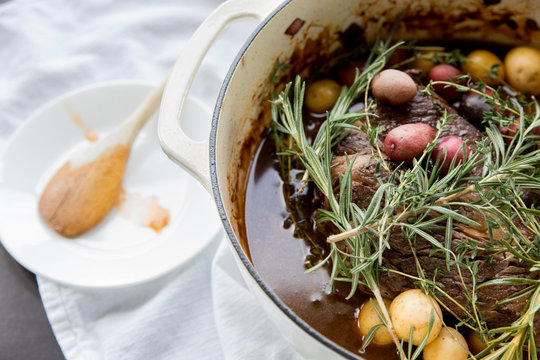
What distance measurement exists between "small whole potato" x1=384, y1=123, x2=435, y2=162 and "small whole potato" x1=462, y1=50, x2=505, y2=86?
0.31 metres

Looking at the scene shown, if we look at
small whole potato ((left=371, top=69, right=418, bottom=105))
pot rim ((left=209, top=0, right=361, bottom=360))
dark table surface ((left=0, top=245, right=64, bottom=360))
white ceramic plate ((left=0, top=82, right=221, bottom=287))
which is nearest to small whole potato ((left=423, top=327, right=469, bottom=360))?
pot rim ((left=209, top=0, right=361, bottom=360))

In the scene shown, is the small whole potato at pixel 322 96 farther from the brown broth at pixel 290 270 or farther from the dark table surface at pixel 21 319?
the dark table surface at pixel 21 319

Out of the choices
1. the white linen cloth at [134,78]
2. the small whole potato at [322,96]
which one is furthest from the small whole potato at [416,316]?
the small whole potato at [322,96]

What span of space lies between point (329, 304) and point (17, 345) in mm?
731

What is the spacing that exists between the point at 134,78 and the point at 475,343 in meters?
1.11

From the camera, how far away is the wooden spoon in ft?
4.31

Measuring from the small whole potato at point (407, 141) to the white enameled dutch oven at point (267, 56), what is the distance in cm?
30

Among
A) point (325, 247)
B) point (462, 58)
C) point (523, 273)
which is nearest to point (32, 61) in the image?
point (325, 247)

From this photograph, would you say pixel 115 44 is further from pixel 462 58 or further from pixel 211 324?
pixel 462 58

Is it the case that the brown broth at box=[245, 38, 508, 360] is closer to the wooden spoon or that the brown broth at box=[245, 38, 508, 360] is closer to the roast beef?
the roast beef

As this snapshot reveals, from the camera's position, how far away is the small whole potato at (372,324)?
942mm

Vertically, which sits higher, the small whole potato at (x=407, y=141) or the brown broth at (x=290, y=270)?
the small whole potato at (x=407, y=141)

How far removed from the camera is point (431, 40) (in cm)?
130

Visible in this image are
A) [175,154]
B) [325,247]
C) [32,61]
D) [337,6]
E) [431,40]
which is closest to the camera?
[175,154]
